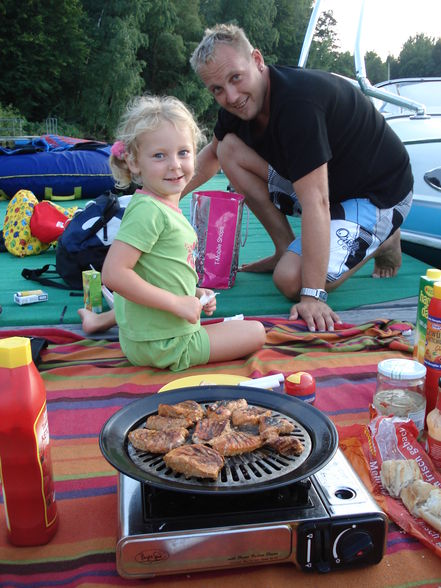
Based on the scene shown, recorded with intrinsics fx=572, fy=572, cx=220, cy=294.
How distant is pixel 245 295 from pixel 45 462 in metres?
2.17

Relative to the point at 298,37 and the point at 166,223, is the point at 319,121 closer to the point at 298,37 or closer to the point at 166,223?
the point at 166,223

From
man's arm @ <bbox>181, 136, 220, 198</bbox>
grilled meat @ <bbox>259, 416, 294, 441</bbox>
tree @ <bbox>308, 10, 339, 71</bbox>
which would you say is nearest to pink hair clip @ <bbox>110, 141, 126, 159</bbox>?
grilled meat @ <bbox>259, 416, 294, 441</bbox>

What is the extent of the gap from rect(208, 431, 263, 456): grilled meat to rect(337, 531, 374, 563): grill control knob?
0.24 metres

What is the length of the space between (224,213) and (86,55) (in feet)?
81.6

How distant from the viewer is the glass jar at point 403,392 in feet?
5.25

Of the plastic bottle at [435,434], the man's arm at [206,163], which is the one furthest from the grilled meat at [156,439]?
the man's arm at [206,163]

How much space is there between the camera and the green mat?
A: 9.44 ft

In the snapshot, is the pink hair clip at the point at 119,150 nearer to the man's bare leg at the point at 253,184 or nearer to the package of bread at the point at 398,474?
the package of bread at the point at 398,474

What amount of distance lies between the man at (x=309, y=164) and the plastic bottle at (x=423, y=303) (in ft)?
2.48

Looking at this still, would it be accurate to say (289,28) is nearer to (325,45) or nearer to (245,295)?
(325,45)

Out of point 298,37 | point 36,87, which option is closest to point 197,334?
point 36,87

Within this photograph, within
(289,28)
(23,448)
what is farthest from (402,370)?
(289,28)

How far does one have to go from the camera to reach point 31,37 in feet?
→ 76.0

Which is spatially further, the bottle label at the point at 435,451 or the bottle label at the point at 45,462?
the bottle label at the point at 435,451
